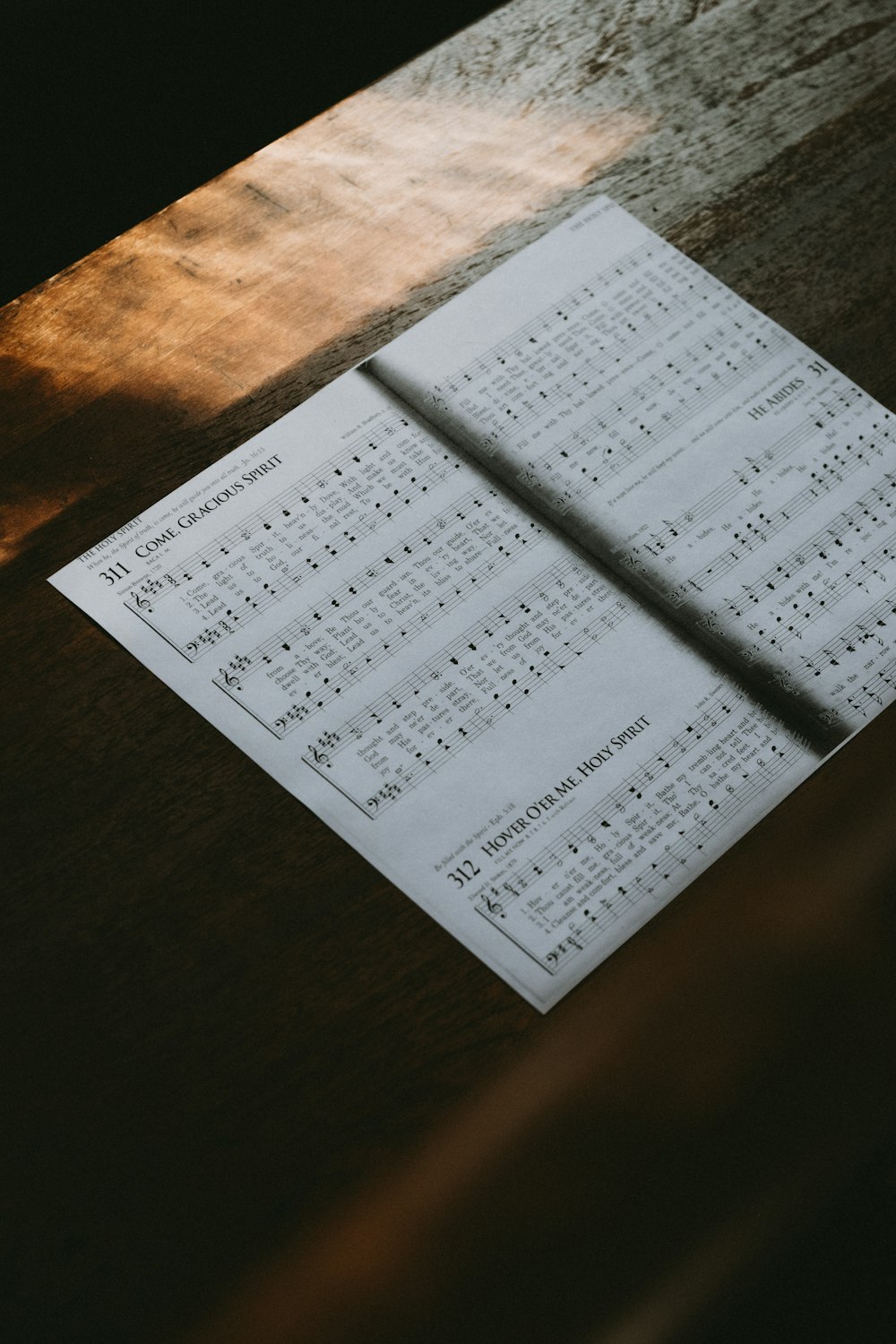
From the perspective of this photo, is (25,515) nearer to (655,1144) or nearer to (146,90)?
(655,1144)

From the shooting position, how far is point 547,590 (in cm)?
79

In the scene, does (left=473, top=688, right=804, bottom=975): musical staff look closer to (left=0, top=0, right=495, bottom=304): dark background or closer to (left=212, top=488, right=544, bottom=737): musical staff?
(left=212, top=488, right=544, bottom=737): musical staff

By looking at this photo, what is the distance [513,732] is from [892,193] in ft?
1.93

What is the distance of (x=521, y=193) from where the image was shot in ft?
3.03

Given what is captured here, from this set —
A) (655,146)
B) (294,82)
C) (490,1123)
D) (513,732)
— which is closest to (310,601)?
(513,732)

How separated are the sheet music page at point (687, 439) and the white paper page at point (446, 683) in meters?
0.04

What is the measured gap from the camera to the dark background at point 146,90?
1330mm

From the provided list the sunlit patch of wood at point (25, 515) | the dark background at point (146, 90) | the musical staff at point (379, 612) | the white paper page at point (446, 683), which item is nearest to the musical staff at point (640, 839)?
the white paper page at point (446, 683)

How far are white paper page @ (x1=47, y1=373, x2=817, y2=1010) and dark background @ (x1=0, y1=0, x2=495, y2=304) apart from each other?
0.82m

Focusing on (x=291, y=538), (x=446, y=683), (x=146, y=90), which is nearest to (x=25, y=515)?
(x=291, y=538)

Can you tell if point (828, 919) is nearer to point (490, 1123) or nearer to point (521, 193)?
point (490, 1123)

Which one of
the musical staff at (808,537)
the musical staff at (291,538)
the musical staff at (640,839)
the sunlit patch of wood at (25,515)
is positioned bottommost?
the musical staff at (640,839)

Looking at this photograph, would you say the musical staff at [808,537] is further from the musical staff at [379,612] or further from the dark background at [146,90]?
the dark background at [146,90]

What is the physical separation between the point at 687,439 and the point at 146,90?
3.50 feet
